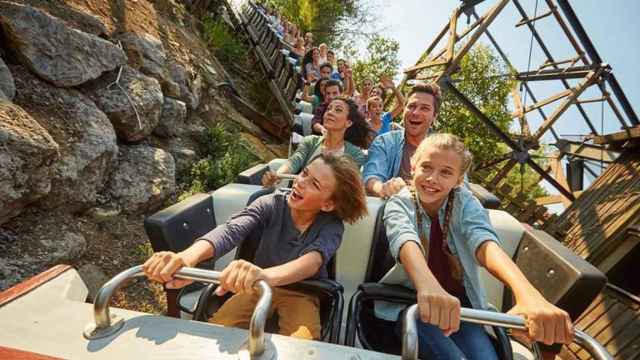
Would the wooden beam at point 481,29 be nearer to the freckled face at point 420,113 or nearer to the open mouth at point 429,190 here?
the freckled face at point 420,113

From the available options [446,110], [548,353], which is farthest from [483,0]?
[548,353]

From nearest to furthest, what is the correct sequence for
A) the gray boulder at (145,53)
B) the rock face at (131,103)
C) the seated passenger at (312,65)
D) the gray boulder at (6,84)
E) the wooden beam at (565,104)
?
the gray boulder at (6,84)
the rock face at (131,103)
the gray boulder at (145,53)
the wooden beam at (565,104)
the seated passenger at (312,65)

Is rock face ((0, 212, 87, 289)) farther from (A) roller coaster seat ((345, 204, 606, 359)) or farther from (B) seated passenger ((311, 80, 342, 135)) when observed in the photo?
(B) seated passenger ((311, 80, 342, 135))

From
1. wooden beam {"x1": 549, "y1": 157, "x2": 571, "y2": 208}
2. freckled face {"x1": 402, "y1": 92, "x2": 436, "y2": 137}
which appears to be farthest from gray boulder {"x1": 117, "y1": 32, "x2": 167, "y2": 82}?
wooden beam {"x1": 549, "y1": 157, "x2": 571, "y2": 208}

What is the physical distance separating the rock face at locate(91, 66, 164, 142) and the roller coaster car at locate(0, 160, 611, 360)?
1.73 meters

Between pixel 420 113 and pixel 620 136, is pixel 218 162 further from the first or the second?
pixel 620 136

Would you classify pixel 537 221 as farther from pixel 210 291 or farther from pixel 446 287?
pixel 210 291

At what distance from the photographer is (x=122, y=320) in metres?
0.75

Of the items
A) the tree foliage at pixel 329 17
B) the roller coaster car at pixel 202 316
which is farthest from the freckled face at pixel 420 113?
the tree foliage at pixel 329 17

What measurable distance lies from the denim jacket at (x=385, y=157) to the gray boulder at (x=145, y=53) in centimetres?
262

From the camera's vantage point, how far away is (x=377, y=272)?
1.51 metres

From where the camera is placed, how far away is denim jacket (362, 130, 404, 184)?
212 centimetres

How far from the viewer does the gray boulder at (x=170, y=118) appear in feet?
11.3

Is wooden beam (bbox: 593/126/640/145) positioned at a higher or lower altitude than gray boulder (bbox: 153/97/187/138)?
higher
